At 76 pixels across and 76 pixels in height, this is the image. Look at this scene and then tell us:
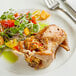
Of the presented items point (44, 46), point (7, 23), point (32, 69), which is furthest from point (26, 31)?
point (32, 69)

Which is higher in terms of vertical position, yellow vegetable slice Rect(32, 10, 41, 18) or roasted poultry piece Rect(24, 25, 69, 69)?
yellow vegetable slice Rect(32, 10, 41, 18)

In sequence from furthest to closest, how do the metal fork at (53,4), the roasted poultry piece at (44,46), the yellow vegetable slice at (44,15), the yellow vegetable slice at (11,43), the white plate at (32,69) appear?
the metal fork at (53,4)
the yellow vegetable slice at (44,15)
the yellow vegetable slice at (11,43)
the white plate at (32,69)
the roasted poultry piece at (44,46)

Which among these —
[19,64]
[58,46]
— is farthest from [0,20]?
[58,46]

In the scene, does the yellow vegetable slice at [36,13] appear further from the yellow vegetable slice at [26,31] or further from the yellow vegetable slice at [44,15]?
the yellow vegetable slice at [26,31]

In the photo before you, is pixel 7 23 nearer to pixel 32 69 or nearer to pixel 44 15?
pixel 44 15

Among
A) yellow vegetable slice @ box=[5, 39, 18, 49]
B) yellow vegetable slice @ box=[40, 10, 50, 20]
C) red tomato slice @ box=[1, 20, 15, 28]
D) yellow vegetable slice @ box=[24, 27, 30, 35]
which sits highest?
red tomato slice @ box=[1, 20, 15, 28]

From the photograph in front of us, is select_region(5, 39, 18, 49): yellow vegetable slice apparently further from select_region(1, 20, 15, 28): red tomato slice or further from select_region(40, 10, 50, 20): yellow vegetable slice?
select_region(40, 10, 50, 20): yellow vegetable slice

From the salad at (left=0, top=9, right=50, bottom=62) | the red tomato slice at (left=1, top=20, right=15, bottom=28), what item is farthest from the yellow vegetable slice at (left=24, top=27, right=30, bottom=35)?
the red tomato slice at (left=1, top=20, right=15, bottom=28)

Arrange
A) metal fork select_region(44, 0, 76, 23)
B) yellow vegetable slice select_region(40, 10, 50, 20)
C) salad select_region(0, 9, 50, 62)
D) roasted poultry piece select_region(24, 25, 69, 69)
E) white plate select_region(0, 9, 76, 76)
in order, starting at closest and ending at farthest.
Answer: roasted poultry piece select_region(24, 25, 69, 69), white plate select_region(0, 9, 76, 76), salad select_region(0, 9, 50, 62), yellow vegetable slice select_region(40, 10, 50, 20), metal fork select_region(44, 0, 76, 23)

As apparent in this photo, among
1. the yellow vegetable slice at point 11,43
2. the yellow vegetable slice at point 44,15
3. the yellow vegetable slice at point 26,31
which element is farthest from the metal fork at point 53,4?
the yellow vegetable slice at point 11,43

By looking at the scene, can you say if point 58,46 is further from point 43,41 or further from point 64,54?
point 43,41
